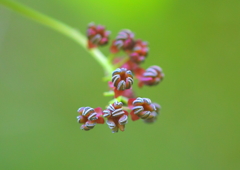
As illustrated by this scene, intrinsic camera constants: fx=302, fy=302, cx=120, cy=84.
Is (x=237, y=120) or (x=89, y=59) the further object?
(x=89, y=59)

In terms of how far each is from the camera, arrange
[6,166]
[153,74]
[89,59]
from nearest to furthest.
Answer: [153,74] < [6,166] < [89,59]

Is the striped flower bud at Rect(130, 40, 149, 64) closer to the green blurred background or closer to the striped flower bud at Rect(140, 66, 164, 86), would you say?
the striped flower bud at Rect(140, 66, 164, 86)

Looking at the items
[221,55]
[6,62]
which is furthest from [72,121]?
[221,55]

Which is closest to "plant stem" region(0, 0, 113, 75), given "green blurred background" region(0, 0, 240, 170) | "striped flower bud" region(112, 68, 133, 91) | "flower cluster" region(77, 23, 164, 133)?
"flower cluster" region(77, 23, 164, 133)

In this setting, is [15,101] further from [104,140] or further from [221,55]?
[221,55]

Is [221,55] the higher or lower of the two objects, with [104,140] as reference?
higher

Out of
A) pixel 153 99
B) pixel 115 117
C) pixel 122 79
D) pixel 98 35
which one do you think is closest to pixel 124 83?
pixel 122 79

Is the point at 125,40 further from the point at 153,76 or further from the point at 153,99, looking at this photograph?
the point at 153,99

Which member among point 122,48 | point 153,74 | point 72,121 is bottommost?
point 153,74
